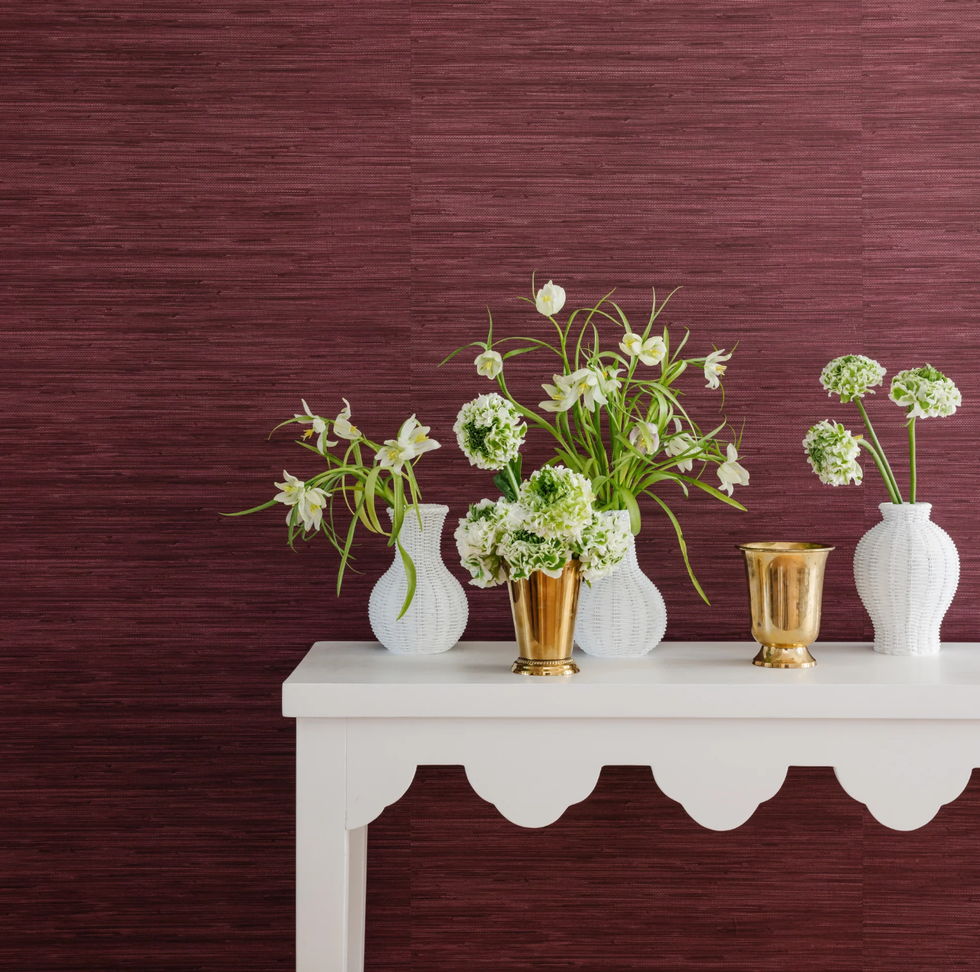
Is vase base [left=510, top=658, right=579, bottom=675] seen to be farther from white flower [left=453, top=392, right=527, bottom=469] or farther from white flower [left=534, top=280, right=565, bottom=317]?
white flower [left=534, top=280, right=565, bottom=317]

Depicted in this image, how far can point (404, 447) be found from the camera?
4.26 ft

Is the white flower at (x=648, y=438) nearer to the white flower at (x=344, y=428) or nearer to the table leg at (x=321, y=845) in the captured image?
the white flower at (x=344, y=428)

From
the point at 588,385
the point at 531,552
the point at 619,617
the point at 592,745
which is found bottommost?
the point at 592,745

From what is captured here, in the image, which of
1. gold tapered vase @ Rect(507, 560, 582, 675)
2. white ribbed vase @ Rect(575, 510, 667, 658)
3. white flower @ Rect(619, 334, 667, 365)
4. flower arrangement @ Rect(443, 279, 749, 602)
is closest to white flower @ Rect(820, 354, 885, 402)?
flower arrangement @ Rect(443, 279, 749, 602)

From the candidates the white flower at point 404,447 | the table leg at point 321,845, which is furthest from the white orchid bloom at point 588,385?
the table leg at point 321,845

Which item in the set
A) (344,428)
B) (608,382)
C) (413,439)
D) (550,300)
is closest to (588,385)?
(608,382)

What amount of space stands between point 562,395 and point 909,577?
0.58m

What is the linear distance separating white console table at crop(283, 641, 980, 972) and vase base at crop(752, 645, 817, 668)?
0.09 metres

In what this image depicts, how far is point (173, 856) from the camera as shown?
159cm

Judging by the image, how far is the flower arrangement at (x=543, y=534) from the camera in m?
1.20

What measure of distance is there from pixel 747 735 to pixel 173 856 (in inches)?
39.8

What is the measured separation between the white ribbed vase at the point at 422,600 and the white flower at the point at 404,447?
0.13 meters

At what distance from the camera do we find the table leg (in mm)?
1198

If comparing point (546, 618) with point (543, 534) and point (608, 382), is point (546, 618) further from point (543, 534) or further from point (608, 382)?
point (608, 382)
